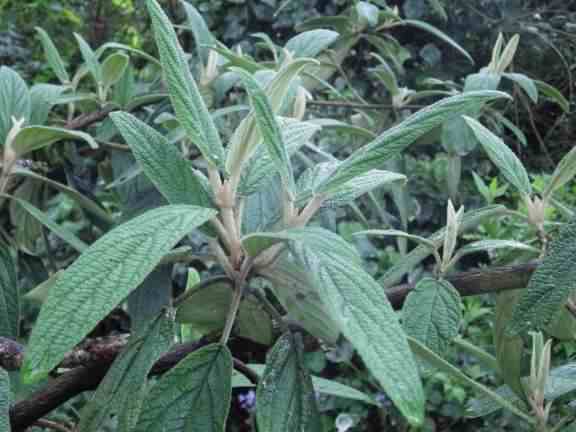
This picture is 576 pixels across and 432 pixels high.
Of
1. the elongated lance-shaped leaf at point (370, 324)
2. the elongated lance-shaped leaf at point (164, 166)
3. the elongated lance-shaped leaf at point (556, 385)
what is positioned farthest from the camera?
the elongated lance-shaped leaf at point (556, 385)

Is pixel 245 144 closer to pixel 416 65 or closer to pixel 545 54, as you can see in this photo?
pixel 416 65

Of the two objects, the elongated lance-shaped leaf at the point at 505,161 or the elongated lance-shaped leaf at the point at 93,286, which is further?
the elongated lance-shaped leaf at the point at 505,161

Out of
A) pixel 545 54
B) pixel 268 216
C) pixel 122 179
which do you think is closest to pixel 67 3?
pixel 545 54

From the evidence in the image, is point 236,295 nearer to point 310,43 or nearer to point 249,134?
point 249,134

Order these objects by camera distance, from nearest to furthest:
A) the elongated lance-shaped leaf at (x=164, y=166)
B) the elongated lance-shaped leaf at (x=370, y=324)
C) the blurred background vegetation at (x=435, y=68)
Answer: the elongated lance-shaped leaf at (x=370, y=324), the elongated lance-shaped leaf at (x=164, y=166), the blurred background vegetation at (x=435, y=68)

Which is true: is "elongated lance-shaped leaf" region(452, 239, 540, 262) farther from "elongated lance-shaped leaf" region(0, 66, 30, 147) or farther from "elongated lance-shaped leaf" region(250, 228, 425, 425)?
"elongated lance-shaped leaf" region(0, 66, 30, 147)

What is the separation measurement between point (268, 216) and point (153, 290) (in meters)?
0.14

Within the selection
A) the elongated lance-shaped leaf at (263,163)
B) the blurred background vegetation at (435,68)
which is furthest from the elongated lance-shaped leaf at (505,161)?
the blurred background vegetation at (435,68)

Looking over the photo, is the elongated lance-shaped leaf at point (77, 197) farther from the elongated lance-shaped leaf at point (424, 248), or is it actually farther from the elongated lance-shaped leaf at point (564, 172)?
the elongated lance-shaped leaf at point (564, 172)

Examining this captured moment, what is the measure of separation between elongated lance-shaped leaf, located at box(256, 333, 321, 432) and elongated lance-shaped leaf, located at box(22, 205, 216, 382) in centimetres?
12

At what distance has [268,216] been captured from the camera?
17.6 inches

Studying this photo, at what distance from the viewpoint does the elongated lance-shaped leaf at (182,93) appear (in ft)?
1.11

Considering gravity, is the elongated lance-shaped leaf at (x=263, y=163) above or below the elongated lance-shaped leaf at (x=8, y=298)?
above

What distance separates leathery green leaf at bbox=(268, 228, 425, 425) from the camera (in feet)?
0.83
